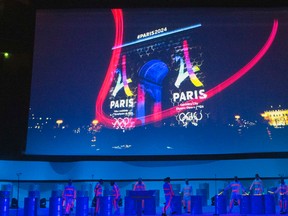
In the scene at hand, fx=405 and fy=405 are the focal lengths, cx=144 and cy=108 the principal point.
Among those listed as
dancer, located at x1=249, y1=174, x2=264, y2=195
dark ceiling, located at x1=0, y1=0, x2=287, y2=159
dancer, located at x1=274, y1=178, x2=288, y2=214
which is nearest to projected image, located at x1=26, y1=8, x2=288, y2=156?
dark ceiling, located at x1=0, y1=0, x2=287, y2=159

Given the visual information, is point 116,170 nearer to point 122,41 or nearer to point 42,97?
point 42,97

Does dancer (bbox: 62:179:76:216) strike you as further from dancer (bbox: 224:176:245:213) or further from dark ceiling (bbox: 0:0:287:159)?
dancer (bbox: 224:176:245:213)

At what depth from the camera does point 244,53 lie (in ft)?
30.1

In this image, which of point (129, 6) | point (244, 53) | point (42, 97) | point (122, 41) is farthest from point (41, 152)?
point (244, 53)

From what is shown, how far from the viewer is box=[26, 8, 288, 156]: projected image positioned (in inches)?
352

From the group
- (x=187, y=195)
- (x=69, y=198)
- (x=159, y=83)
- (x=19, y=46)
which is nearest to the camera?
(x=69, y=198)

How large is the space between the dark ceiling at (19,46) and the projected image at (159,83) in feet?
0.77

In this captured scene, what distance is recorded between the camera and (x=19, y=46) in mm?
10258

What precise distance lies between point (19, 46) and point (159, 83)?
3792 millimetres

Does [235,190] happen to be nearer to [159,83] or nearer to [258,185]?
[258,185]

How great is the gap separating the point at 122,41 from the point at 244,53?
9.23 feet

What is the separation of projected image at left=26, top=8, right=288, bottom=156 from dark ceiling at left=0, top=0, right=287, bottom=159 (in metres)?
0.23

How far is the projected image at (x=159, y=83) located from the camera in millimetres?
8930

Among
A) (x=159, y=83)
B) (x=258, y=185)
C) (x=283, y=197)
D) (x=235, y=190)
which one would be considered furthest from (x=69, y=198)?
(x=283, y=197)
